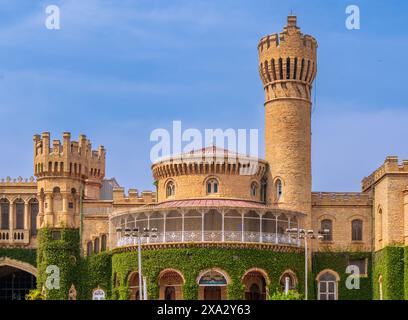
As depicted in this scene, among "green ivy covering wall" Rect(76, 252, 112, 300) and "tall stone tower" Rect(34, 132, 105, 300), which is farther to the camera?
"tall stone tower" Rect(34, 132, 105, 300)

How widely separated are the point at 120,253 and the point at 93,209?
9460 millimetres

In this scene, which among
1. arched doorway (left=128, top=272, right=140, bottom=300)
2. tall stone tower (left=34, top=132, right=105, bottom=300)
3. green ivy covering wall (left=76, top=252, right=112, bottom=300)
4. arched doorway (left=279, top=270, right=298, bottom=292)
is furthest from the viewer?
tall stone tower (left=34, top=132, right=105, bottom=300)

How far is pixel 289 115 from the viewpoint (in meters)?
75.4

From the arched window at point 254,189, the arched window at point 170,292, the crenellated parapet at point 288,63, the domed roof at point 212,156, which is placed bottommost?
the arched window at point 170,292

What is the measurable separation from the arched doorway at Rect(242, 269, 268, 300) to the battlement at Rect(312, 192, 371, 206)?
941 cm

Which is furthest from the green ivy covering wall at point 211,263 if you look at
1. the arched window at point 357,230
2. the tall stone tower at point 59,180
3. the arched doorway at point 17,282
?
the arched doorway at point 17,282

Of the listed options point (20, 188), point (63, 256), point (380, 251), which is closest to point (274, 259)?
point (380, 251)

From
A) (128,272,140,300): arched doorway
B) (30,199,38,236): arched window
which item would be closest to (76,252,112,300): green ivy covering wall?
(128,272,140,300): arched doorway

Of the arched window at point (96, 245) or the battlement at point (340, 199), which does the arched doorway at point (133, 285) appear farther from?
the battlement at point (340, 199)

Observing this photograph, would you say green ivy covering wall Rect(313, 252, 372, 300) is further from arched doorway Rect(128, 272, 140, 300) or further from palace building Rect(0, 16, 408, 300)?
arched doorway Rect(128, 272, 140, 300)

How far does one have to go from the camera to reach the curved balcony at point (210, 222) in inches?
2719

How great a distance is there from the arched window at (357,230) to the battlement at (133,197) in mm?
17488

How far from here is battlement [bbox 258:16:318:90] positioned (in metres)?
75.8

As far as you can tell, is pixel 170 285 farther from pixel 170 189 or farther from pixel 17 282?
pixel 17 282
